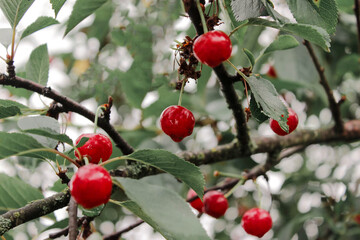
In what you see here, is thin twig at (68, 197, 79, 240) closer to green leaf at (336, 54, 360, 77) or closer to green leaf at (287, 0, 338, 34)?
green leaf at (287, 0, 338, 34)

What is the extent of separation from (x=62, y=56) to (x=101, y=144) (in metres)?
2.31

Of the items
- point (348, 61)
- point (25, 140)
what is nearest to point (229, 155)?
point (25, 140)

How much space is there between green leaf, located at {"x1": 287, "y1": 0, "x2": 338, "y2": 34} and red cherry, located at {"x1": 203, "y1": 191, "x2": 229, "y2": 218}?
2.52ft

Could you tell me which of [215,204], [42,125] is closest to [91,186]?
[42,125]

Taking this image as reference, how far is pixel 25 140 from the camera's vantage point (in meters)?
0.77

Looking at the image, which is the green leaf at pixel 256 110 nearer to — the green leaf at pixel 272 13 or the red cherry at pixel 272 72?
the green leaf at pixel 272 13

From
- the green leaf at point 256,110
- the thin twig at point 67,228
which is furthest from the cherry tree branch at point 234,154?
the green leaf at point 256,110

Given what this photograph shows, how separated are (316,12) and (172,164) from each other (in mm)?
498

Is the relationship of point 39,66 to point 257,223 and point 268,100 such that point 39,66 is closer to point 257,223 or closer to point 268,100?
point 268,100

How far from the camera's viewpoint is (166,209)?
0.73 m

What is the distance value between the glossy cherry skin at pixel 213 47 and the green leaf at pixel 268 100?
4.5 inches

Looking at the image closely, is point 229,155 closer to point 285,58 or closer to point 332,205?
point 285,58

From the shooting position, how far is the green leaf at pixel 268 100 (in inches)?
35.7

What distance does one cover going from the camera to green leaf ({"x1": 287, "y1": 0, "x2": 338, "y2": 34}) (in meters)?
0.88
